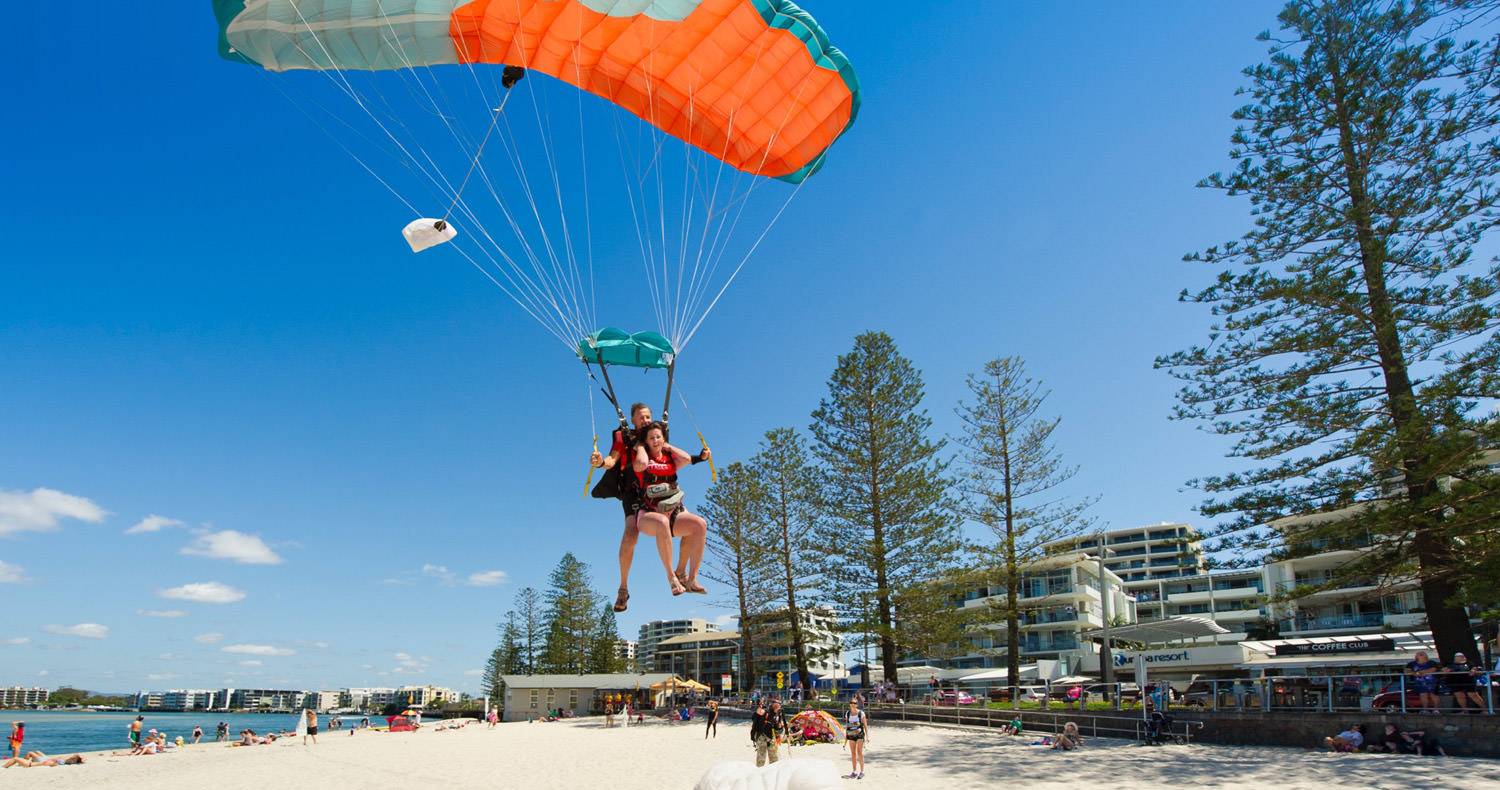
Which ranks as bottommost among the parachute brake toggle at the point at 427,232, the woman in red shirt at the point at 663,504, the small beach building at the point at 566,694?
the small beach building at the point at 566,694

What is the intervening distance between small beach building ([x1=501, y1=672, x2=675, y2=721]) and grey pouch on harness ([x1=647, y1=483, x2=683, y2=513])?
32.6 meters

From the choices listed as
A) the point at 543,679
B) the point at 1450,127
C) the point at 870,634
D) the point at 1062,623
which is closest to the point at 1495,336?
the point at 1450,127

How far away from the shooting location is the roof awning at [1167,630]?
16.1 meters

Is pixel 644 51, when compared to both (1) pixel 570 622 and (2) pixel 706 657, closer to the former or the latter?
(1) pixel 570 622

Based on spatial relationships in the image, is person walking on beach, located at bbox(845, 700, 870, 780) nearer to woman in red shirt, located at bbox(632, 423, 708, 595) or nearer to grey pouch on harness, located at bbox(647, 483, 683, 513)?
woman in red shirt, located at bbox(632, 423, 708, 595)

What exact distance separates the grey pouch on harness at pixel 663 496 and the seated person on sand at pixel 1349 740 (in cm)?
941

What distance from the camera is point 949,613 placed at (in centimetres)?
2259

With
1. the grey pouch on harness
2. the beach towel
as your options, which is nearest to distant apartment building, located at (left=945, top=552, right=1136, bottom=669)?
the beach towel

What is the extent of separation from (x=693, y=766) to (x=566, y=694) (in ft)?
84.9

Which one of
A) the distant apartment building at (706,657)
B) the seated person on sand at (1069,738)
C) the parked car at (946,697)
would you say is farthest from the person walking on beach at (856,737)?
the distant apartment building at (706,657)

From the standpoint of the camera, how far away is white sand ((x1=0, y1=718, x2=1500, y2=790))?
9.14m

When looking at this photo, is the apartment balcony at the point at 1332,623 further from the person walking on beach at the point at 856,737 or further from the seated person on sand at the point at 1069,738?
the person walking on beach at the point at 856,737

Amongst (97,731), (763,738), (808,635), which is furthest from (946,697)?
(97,731)

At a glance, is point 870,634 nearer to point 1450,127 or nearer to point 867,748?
point 867,748
